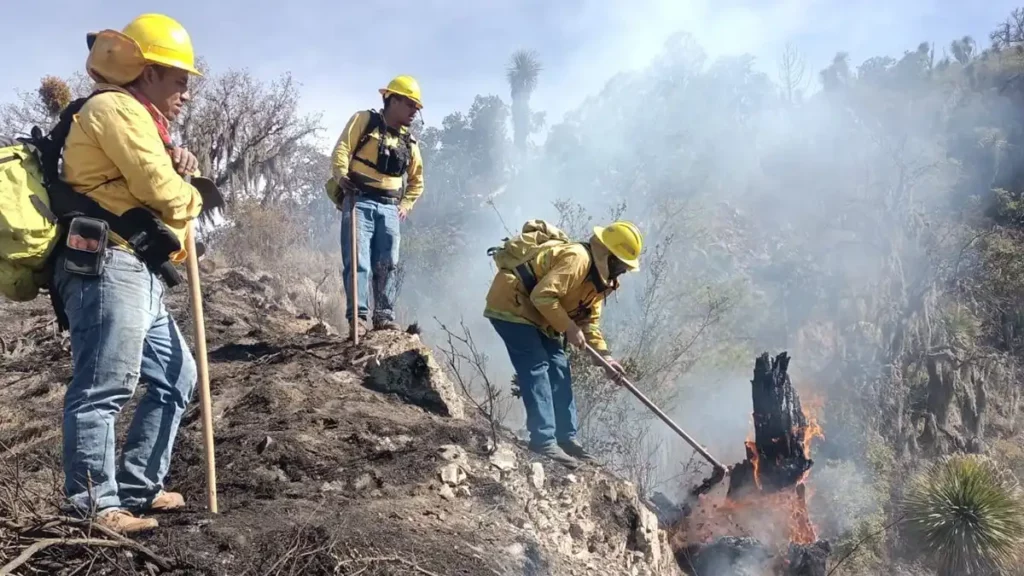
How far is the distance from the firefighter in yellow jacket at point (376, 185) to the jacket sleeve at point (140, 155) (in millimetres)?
3138

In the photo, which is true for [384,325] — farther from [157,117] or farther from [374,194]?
[157,117]

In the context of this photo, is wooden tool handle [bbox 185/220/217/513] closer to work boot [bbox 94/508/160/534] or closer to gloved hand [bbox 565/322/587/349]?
work boot [bbox 94/508/160/534]

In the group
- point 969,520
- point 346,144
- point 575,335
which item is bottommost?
point 969,520

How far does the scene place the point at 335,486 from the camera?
3711 mm

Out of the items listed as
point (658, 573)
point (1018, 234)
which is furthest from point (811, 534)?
point (1018, 234)

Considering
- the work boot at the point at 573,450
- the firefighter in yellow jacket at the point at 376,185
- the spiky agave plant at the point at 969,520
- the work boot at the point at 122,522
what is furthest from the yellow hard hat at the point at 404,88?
the spiky agave plant at the point at 969,520

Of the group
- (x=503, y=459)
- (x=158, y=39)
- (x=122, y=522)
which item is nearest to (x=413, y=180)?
(x=503, y=459)

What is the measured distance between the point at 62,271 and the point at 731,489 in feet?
23.8

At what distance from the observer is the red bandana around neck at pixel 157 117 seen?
295cm

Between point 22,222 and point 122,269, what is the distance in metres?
0.35

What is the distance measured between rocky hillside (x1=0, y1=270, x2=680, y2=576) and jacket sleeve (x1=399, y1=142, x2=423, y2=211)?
3.95 ft

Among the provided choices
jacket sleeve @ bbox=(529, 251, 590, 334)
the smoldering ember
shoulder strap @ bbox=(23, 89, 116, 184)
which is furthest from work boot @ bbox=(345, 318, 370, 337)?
the smoldering ember

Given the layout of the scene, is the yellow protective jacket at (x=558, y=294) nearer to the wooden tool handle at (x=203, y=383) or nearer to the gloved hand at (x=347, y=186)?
the gloved hand at (x=347, y=186)

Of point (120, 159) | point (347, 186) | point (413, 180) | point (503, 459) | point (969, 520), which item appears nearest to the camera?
point (120, 159)
